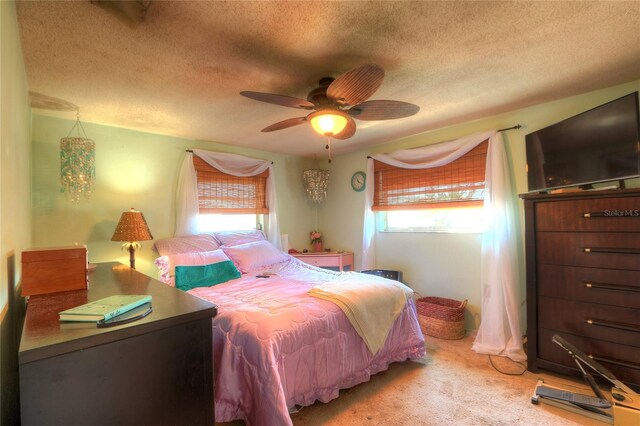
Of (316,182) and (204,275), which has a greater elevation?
(316,182)

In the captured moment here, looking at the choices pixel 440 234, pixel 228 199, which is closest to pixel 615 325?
pixel 440 234

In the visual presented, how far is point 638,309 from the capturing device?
6.27 ft

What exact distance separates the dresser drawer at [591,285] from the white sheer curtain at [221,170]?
3.00 meters

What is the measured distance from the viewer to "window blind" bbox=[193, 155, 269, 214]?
365 centimetres

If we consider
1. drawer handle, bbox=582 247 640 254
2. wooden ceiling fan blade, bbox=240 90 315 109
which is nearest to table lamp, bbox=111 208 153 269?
wooden ceiling fan blade, bbox=240 90 315 109

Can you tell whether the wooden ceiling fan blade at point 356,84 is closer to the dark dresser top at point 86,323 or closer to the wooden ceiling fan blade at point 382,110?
the wooden ceiling fan blade at point 382,110

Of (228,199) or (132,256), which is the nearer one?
(132,256)

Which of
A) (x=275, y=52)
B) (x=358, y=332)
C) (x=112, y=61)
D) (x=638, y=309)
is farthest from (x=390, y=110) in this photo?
(x=638, y=309)

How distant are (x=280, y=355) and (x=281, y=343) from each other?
0.06 metres

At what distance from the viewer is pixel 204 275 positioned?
2.75 m

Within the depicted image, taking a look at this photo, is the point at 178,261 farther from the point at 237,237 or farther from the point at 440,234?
the point at 440,234

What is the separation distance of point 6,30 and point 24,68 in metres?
0.88

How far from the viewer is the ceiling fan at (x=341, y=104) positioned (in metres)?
1.68

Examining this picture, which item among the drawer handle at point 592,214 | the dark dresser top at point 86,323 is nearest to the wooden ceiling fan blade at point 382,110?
the drawer handle at point 592,214
